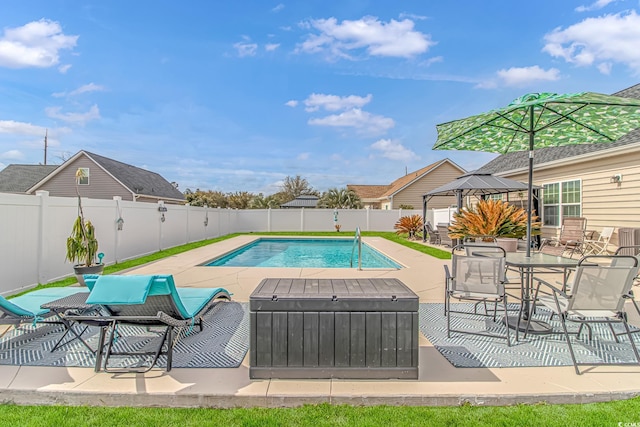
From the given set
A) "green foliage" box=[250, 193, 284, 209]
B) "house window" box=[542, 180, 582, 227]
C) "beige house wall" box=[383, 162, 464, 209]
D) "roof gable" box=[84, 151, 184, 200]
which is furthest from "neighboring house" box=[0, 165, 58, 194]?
"house window" box=[542, 180, 582, 227]

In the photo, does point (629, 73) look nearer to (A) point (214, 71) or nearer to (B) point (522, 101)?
(B) point (522, 101)

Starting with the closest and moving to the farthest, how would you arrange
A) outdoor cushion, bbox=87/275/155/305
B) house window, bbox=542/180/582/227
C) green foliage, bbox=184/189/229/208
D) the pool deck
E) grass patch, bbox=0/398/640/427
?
1. grass patch, bbox=0/398/640/427
2. the pool deck
3. outdoor cushion, bbox=87/275/155/305
4. house window, bbox=542/180/582/227
5. green foliage, bbox=184/189/229/208

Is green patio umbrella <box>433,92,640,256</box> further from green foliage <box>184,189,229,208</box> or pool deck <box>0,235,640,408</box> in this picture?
green foliage <box>184,189,229,208</box>

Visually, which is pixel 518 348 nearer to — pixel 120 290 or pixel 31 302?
pixel 120 290

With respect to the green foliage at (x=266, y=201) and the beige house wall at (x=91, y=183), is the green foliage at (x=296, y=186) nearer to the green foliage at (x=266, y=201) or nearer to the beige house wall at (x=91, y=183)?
the green foliage at (x=266, y=201)

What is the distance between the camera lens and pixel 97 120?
2209cm

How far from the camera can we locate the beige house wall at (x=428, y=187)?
88.7 ft

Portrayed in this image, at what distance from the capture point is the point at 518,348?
3.56m

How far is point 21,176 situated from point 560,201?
109 feet

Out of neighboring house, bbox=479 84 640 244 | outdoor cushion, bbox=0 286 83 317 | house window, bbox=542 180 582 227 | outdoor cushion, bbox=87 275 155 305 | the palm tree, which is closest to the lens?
outdoor cushion, bbox=87 275 155 305

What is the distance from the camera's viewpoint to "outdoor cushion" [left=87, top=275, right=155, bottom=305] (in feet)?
9.38

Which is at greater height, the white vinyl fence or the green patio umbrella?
the green patio umbrella

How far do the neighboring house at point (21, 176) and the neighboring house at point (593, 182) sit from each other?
29956 mm

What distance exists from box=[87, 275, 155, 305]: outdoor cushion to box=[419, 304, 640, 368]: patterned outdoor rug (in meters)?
2.86
